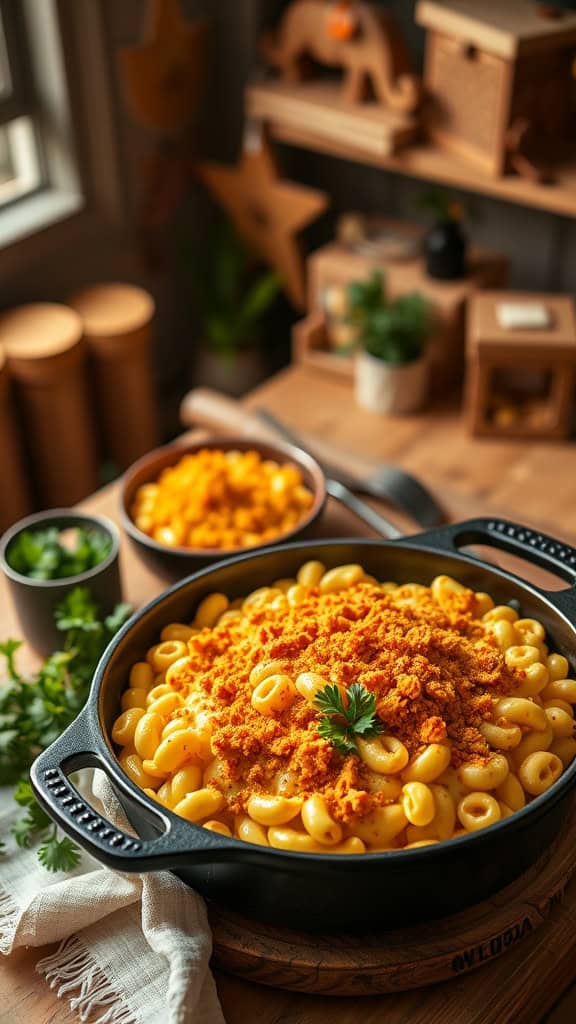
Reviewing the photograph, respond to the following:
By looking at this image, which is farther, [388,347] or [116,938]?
[388,347]

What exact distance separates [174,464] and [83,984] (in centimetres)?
71

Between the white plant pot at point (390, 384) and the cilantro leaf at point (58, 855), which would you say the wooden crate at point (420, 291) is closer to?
the white plant pot at point (390, 384)

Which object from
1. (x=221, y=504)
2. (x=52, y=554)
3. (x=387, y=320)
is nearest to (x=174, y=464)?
(x=221, y=504)

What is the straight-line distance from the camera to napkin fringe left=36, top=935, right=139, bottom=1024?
95 centimetres

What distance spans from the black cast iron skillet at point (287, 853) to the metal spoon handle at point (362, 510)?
1.12 feet

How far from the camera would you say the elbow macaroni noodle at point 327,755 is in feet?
2.99

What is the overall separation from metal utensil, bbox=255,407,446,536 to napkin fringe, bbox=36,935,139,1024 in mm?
700

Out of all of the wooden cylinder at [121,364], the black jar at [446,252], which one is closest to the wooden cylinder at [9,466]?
the wooden cylinder at [121,364]

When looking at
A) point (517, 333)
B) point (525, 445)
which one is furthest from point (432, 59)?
point (525, 445)

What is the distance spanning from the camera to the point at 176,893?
967mm

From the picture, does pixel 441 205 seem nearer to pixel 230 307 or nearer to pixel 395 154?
pixel 395 154

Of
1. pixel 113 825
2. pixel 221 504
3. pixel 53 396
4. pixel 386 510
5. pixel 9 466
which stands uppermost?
pixel 113 825

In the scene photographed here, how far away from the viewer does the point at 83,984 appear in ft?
3.20

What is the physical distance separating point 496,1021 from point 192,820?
32 centimetres
